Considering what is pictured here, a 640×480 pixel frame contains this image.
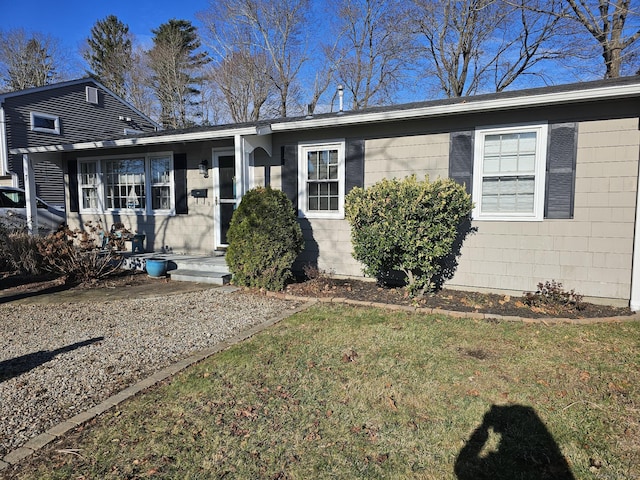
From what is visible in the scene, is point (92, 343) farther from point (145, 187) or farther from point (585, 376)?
point (145, 187)

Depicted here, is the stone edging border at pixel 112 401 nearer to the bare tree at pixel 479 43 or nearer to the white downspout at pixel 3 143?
the white downspout at pixel 3 143

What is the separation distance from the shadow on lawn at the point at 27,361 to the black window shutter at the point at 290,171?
13.7 feet

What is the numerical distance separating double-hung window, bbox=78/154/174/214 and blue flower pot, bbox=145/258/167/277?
5.87ft

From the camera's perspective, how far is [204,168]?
8461mm

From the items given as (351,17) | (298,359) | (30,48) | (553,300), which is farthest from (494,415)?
(30,48)

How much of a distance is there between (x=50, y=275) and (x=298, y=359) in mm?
6369

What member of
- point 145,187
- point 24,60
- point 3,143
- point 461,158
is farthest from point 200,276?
point 24,60

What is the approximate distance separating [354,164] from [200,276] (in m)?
3.32

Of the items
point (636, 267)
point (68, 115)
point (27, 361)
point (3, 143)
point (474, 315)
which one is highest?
point (68, 115)

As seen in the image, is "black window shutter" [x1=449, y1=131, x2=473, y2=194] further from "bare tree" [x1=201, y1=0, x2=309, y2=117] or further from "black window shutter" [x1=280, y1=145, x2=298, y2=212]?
"bare tree" [x1=201, y1=0, x2=309, y2=117]

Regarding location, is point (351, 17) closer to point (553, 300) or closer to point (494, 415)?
point (553, 300)

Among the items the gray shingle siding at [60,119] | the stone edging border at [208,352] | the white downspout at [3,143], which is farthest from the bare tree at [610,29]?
the white downspout at [3,143]

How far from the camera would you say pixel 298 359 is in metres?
3.66

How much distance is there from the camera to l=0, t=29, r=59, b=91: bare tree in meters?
23.2
